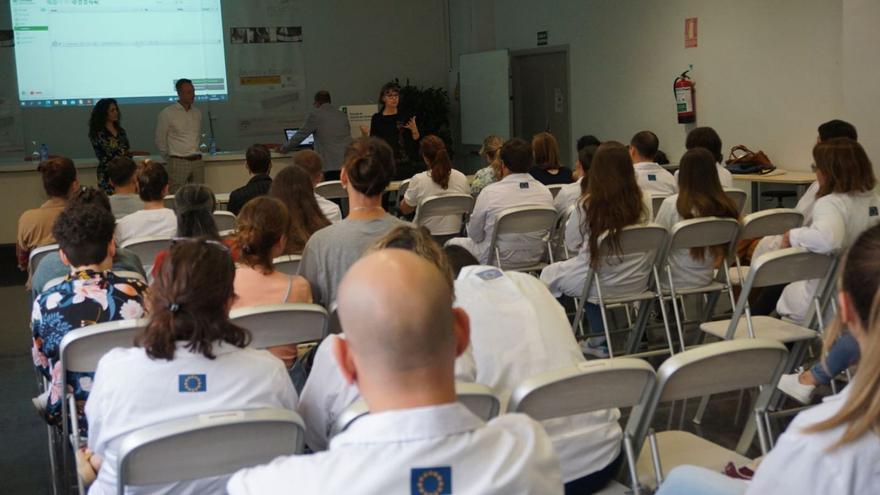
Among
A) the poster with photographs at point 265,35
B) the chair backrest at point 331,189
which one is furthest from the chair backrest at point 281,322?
the poster with photographs at point 265,35

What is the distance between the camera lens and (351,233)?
393cm

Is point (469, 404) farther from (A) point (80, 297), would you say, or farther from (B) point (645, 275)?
(B) point (645, 275)

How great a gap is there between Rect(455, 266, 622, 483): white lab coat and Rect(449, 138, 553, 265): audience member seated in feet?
10.1

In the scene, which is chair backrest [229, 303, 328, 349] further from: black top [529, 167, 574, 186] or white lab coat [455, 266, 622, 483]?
black top [529, 167, 574, 186]

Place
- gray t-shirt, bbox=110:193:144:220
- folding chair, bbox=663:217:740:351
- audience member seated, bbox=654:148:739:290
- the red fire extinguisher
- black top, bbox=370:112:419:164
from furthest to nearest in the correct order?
black top, bbox=370:112:419:164
the red fire extinguisher
gray t-shirt, bbox=110:193:144:220
audience member seated, bbox=654:148:739:290
folding chair, bbox=663:217:740:351

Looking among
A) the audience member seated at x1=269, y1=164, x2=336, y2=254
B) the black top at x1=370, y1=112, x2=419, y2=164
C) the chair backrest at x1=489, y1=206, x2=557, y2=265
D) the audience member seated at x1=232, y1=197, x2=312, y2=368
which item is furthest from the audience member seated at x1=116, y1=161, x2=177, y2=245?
the black top at x1=370, y1=112, x2=419, y2=164

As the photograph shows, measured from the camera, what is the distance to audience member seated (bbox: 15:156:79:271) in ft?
18.2

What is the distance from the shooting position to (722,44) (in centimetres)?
908

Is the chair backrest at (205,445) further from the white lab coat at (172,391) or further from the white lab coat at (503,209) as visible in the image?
the white lab coat at (503,209)

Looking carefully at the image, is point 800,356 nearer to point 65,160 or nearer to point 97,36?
point 65,160

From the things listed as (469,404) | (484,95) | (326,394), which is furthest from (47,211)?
(484,95)

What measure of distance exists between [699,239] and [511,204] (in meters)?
1.43

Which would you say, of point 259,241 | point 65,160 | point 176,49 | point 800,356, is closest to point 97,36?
point 176,49

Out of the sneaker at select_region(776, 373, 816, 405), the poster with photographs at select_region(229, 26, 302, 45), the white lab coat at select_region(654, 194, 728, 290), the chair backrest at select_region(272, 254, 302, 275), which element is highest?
the poster with photographs at select_region(229, 26, 302, 45)
